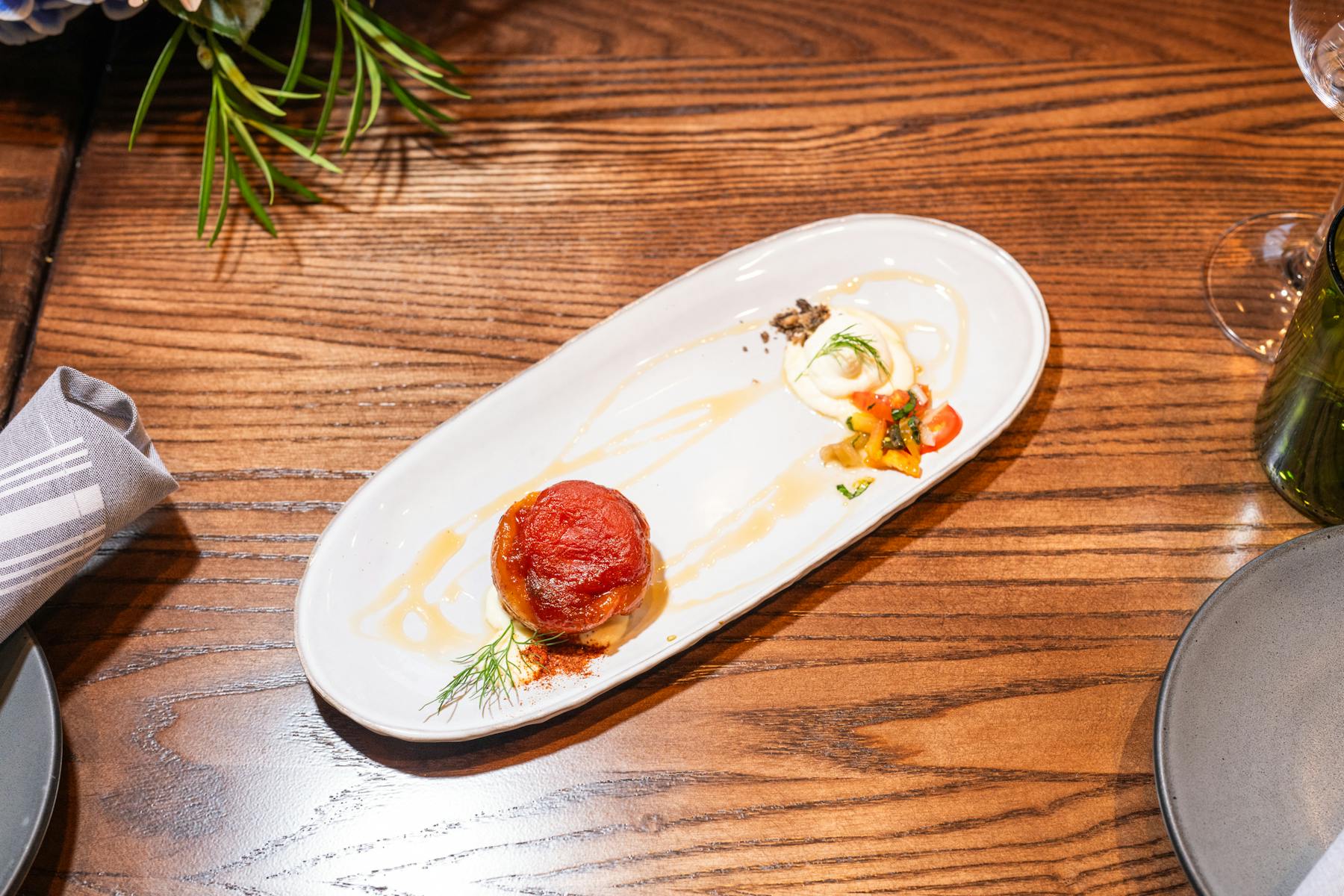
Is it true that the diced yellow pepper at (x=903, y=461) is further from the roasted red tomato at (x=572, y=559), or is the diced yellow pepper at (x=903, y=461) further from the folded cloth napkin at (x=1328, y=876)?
the folded cloth napkin at (x=1328, y=876)

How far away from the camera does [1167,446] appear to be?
4.96 feet

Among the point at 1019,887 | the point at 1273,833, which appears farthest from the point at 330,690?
the point at 1273,833

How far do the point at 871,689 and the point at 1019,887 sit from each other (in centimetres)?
29

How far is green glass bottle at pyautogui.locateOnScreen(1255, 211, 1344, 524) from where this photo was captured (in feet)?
3.97

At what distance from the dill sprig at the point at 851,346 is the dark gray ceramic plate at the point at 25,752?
3.69 feet

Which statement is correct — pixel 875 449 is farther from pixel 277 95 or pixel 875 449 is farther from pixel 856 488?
pixel 277 95

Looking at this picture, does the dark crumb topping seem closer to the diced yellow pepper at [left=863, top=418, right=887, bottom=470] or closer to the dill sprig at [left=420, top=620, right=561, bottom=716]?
the diced yellow pepper at [left=863, top=418, right=887, bottom=470]

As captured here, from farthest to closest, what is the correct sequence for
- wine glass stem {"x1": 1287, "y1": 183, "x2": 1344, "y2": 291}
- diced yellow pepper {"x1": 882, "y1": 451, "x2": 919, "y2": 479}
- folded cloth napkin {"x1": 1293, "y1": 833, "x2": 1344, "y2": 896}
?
1. wine glass stem {"x1": 1287, "y1": 183, "x2": 1344, "y2": 291}
2. diced yellow pepper {"x1": 882, "y1": 451, "x2": 919, "y2": 479}
3. folded cloth napkin {"x1": 1293, "y1": 833, "x2": 1344, "y2": 896}

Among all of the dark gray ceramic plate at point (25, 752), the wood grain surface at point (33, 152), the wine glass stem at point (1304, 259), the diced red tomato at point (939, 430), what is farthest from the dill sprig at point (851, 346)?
the wood grain surface at point (33, 152)

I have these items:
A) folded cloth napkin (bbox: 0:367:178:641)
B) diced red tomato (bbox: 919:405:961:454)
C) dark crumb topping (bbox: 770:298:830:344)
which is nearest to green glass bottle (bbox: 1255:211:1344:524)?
diced red tomato (bbox: 919:405:961:454)

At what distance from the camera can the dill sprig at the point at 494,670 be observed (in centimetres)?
125

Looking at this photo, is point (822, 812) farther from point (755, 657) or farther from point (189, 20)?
point (189, 20)

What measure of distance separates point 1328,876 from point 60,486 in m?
1.53

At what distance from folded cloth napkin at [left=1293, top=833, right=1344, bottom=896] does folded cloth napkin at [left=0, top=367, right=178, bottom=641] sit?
146cm
